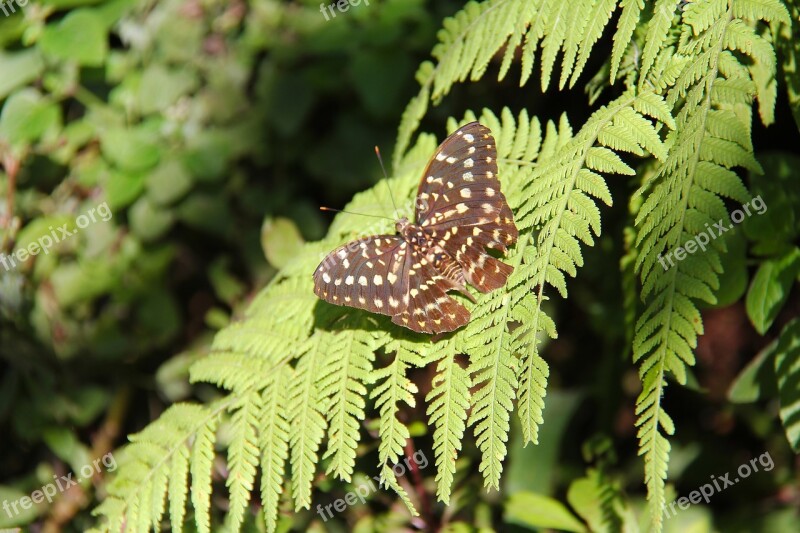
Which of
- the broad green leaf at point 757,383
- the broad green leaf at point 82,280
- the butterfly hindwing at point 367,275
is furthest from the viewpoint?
the broad green leaf at point 82,280

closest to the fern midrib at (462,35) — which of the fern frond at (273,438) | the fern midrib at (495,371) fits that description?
the fern midrib at (495,371)

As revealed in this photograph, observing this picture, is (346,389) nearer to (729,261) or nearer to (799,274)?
(729,261)

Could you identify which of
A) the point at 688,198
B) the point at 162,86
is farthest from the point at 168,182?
the point at 688,198

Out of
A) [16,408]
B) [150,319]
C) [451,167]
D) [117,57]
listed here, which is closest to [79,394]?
[16,408]

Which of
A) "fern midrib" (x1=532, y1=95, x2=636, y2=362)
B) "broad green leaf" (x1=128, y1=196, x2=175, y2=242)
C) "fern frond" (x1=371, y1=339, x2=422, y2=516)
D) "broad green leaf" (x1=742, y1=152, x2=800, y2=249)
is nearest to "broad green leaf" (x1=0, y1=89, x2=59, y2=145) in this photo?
"broad green leaf" (x1=128, y1=196, x2=175, y2=242)

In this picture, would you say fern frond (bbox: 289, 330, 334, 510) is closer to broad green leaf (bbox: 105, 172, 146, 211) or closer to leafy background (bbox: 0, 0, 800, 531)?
leafy background (bbox: 0, 0, 800, 531)

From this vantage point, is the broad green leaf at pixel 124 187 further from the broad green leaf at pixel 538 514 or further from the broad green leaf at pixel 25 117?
the broad green leaf at pixel 538 514

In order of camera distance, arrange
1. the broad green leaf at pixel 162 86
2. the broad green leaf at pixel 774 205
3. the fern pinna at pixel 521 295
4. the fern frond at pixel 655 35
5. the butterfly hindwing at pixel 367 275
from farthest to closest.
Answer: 1. the broad green leaf at pixel 162 86
2. the broad green leaf at pixel 774 205
3. the butterfly hindwing at pixel 367 275
4. the fern frond at pixel 655 35
5. the fern pinna at pixel 521 295

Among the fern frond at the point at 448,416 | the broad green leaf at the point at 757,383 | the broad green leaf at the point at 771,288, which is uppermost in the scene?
the fern frond at the point at 448,416
